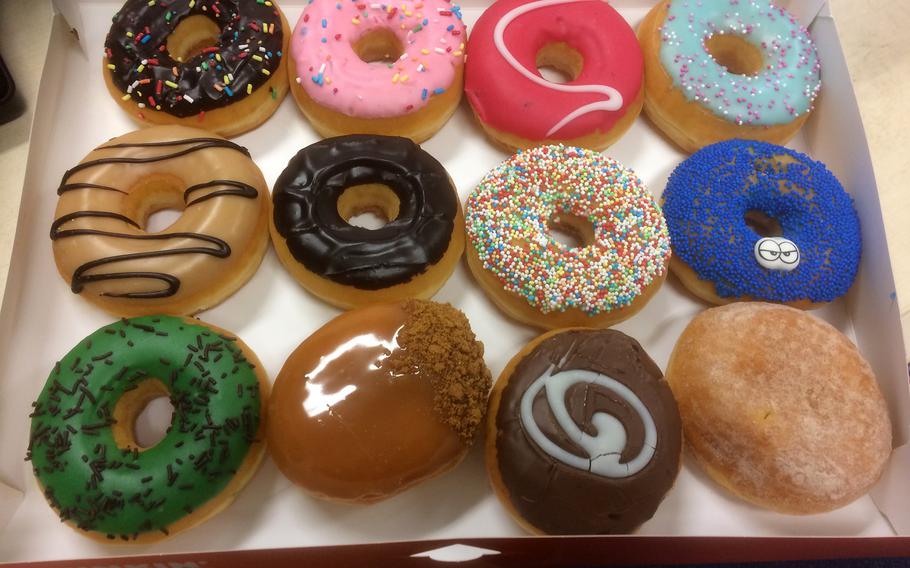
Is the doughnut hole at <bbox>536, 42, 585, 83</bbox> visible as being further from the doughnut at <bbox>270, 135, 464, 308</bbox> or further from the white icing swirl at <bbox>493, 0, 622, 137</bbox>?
the doughnut at <bbox>270, 135, 464, 308</bbox>

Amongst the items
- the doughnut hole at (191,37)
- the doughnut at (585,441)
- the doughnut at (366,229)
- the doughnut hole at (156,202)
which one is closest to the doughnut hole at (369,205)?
the doughnut at (366,229)

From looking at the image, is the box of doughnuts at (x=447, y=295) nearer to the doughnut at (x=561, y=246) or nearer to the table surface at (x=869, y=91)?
the doughnut at (x=561, y=246)

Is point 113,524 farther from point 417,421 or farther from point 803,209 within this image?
point 803,209

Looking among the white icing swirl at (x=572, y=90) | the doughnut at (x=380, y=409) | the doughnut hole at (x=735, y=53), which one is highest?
the doughnut hole at (x=735, y=53)

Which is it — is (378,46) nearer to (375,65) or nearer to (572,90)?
(375,65)

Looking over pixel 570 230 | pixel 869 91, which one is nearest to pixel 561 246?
pixel 570 230

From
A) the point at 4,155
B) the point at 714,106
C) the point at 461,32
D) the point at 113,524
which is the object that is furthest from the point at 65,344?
the point at 714,106
